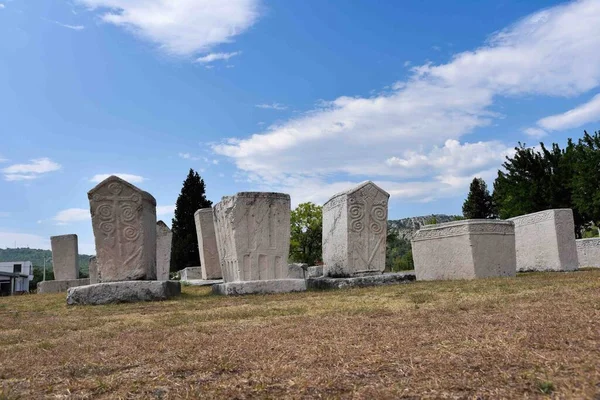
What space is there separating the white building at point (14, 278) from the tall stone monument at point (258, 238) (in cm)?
2111

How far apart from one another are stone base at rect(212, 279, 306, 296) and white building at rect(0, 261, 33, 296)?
21257 millimetres

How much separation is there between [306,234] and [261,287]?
26.2 metres

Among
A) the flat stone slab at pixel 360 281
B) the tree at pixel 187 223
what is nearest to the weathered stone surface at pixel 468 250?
the flat stone slab at pixel 360 281

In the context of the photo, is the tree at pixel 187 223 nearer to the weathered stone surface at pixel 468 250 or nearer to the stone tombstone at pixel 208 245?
the stone tombstone at pixel 208 245

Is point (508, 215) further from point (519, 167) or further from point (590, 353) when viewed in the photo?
point (590, 353)

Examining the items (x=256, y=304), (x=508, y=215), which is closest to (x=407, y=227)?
(x=508, y=215)

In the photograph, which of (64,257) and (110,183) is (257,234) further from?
(64,257)

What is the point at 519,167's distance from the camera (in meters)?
27.7

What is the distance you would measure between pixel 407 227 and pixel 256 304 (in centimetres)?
5734

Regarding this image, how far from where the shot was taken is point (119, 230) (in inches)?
348

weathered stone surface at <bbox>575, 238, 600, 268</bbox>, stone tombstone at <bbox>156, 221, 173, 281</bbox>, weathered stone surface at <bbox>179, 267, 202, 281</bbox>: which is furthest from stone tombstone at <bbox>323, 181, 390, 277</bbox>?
weathered stone surface at <bbox>575, 238, 600, 268</bbox>

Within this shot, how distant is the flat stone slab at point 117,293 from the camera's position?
26.0ft

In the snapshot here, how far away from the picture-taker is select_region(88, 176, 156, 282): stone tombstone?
345 inches

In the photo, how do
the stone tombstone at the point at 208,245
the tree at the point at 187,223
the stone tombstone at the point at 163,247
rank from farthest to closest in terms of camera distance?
the tree at the point at 187,223 < the stone tombstone at the point at 208,245 < the stone tombstone at the point at 163,247
